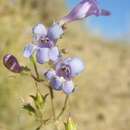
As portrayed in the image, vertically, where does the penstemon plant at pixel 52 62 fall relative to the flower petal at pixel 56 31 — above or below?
below

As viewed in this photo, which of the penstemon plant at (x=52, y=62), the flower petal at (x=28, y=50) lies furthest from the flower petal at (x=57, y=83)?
the flower petal at (x=28, y=50)

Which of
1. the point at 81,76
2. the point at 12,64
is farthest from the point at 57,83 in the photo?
the point at 81,76

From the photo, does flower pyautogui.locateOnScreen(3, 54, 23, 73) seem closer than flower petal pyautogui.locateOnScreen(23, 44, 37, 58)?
No

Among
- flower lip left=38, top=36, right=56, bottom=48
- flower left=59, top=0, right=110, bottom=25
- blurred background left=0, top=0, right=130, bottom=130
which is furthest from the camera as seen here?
blurred background left=0, top=0, right=130, bottom=130

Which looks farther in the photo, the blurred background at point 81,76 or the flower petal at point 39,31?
the blurred background at point 81,76

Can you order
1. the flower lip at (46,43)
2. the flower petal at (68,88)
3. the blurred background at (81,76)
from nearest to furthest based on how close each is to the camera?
the flower petal at (68,88), the flower lip at (46,43), the blurred background at (81,76)

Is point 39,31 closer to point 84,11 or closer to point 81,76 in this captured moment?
point 84,11

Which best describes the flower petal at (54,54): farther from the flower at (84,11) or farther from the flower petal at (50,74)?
the flower at (84,11)

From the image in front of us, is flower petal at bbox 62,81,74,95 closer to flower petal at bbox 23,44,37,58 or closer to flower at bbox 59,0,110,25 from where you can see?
flower petal at bbox 23,44,37,58

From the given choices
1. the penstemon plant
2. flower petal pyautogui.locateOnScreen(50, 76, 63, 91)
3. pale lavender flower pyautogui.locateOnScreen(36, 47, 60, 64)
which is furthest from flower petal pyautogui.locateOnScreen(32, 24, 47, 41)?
flower petal pyautogui.locateOnScreen(50, 76, 63, 91)
